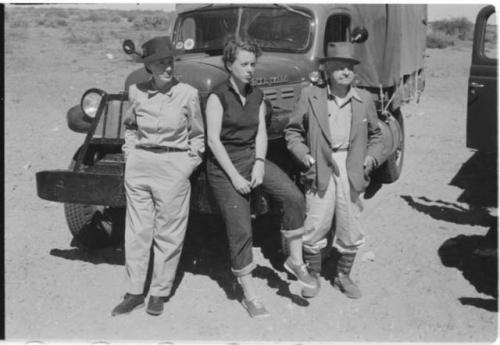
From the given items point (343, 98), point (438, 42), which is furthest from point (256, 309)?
point (438, 42)

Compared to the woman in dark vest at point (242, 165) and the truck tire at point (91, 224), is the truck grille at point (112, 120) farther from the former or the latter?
the woman in dark vest at point (242, 165)

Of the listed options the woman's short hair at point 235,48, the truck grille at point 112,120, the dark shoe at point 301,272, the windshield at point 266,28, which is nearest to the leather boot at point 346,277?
the dark shoe at point 301,272

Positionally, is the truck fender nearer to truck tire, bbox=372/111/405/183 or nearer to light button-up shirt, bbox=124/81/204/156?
light button-up shirt, bbox=124/81/204/156

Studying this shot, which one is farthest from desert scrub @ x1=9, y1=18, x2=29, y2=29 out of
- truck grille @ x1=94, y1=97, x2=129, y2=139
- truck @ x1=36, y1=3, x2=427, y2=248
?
truck grille @ x1=94, y1=97, x2=129, y2=139

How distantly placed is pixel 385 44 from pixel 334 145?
11.1 feet

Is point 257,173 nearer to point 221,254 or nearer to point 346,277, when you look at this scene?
point 346,277

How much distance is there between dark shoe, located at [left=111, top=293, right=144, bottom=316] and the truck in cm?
63

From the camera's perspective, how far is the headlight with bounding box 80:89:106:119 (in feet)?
17.3

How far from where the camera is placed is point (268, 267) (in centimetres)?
495

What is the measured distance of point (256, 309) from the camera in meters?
4.03

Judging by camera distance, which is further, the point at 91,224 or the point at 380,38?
the point at 380,38

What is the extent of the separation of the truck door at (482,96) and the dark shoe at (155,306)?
3.42 meters

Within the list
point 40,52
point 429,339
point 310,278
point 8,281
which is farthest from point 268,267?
point 40,52

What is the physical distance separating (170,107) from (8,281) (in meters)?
1.81
